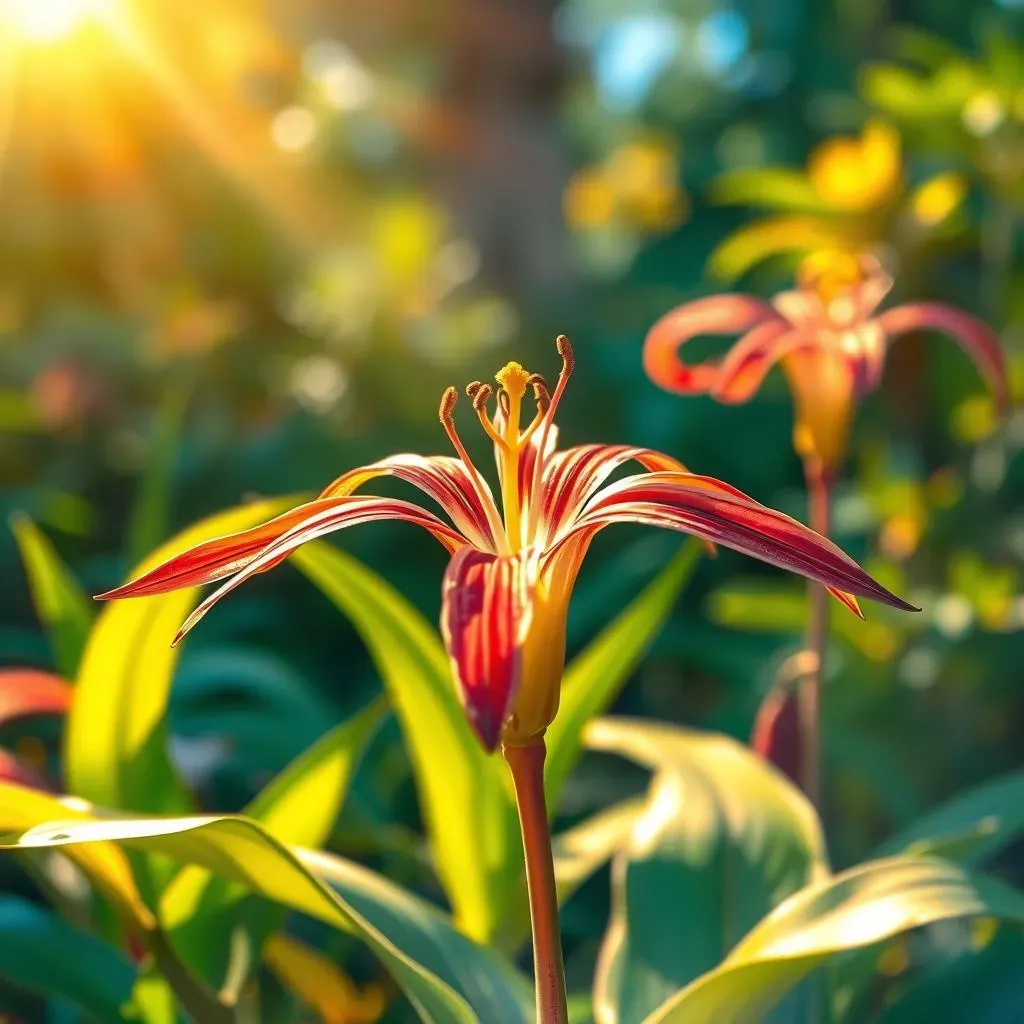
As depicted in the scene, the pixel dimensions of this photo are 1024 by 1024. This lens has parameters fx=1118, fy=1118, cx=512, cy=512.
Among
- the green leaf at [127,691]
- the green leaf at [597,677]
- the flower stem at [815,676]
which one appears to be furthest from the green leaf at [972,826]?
the green leaf at [127,691]

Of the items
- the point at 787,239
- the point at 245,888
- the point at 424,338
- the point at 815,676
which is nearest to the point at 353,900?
the point at 245,888

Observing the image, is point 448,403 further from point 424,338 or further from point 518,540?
point 424,338

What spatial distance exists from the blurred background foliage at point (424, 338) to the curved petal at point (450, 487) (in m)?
0.45

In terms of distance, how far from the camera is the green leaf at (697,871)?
0.58 metres

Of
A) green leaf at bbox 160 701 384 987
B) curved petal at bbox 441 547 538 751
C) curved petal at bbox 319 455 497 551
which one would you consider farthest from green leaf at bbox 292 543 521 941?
curved petal at bbox 441 547 538 751

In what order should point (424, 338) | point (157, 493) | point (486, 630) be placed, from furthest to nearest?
point (424, 338) < point (157, 493) < point (486, 630)

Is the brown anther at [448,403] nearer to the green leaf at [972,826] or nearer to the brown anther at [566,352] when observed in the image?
the brown anther at [566,352]

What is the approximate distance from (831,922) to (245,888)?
31 centimetres

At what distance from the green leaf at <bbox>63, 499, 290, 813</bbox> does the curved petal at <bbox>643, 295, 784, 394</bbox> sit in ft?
0.75

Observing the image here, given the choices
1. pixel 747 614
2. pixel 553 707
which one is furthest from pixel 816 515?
pixel 747 614

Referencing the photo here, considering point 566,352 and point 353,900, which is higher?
point 566,352

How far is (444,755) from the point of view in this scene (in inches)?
25.4

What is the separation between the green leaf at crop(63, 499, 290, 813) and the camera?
0.59 meters

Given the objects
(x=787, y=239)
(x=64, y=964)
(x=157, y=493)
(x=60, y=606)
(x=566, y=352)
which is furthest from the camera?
(x=787, y=239)
